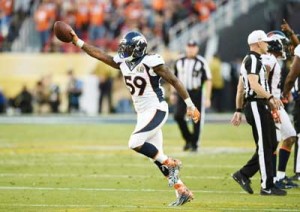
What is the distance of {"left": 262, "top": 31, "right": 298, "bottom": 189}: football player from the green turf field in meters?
0.31

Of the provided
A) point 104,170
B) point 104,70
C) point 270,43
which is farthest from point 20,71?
point 270,43

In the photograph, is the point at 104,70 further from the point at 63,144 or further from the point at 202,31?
the point at 63,144

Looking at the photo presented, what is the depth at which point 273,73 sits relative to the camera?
1086cm

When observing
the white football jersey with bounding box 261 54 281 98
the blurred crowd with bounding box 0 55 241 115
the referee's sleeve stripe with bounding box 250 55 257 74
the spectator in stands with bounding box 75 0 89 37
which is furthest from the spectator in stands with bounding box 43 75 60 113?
the referee's sleeve stripe with bounding box 250 55 257 74

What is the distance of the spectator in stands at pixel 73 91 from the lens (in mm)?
26906

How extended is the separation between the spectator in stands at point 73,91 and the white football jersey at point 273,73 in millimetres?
15997

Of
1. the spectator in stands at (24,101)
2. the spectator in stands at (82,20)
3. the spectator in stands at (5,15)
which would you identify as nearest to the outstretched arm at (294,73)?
the spectator in stands at (24,101)

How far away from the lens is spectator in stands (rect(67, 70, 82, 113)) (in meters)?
26.9

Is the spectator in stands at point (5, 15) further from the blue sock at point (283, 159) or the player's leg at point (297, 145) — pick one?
the blue sock at point (283, 159)

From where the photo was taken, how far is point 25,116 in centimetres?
2598

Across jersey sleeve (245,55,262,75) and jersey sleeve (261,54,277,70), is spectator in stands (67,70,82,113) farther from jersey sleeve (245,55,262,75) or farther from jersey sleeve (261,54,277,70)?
jersey sleeve (245,55,262,75)

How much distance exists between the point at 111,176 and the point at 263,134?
2.39m

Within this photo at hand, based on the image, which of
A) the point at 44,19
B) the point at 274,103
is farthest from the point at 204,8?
the point at 274,103

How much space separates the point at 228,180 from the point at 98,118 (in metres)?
14.0
